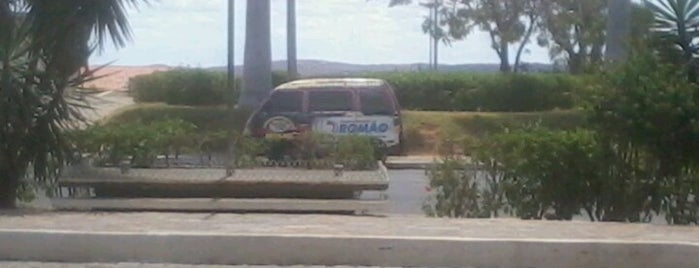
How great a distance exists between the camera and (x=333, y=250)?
995 cm

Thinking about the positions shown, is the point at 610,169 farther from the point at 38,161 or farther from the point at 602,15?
the point at 602,15

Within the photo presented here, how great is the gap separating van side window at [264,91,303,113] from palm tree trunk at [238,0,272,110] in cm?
416

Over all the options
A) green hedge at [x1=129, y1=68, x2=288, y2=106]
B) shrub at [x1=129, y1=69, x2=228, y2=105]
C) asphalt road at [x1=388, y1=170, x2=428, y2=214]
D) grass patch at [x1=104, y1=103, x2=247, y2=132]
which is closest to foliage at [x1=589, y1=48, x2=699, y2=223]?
asphalt road at [x1=388, y1=170, x2=428, y2=214]

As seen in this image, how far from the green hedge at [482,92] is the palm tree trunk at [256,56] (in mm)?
7152

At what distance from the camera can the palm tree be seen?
41.5 feet

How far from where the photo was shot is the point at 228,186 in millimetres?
13258

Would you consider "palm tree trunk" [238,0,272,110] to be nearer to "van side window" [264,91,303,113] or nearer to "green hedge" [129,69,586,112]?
"green hedge" [129,69,586,112]

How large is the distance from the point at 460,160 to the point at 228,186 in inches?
88.3

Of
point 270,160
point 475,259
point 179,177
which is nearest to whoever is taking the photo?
point 475,259

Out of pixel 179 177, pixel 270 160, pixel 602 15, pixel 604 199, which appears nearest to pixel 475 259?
pixel 604 199

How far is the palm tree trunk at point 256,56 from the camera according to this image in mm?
31578

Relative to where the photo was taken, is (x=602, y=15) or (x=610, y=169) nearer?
(x=610, y=169)

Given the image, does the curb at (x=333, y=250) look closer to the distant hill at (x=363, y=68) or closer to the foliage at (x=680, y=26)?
the foliage at (x=680, y=26)

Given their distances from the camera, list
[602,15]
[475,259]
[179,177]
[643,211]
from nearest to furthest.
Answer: [475,259] → [643,211] → [179,177] → [602,15]
